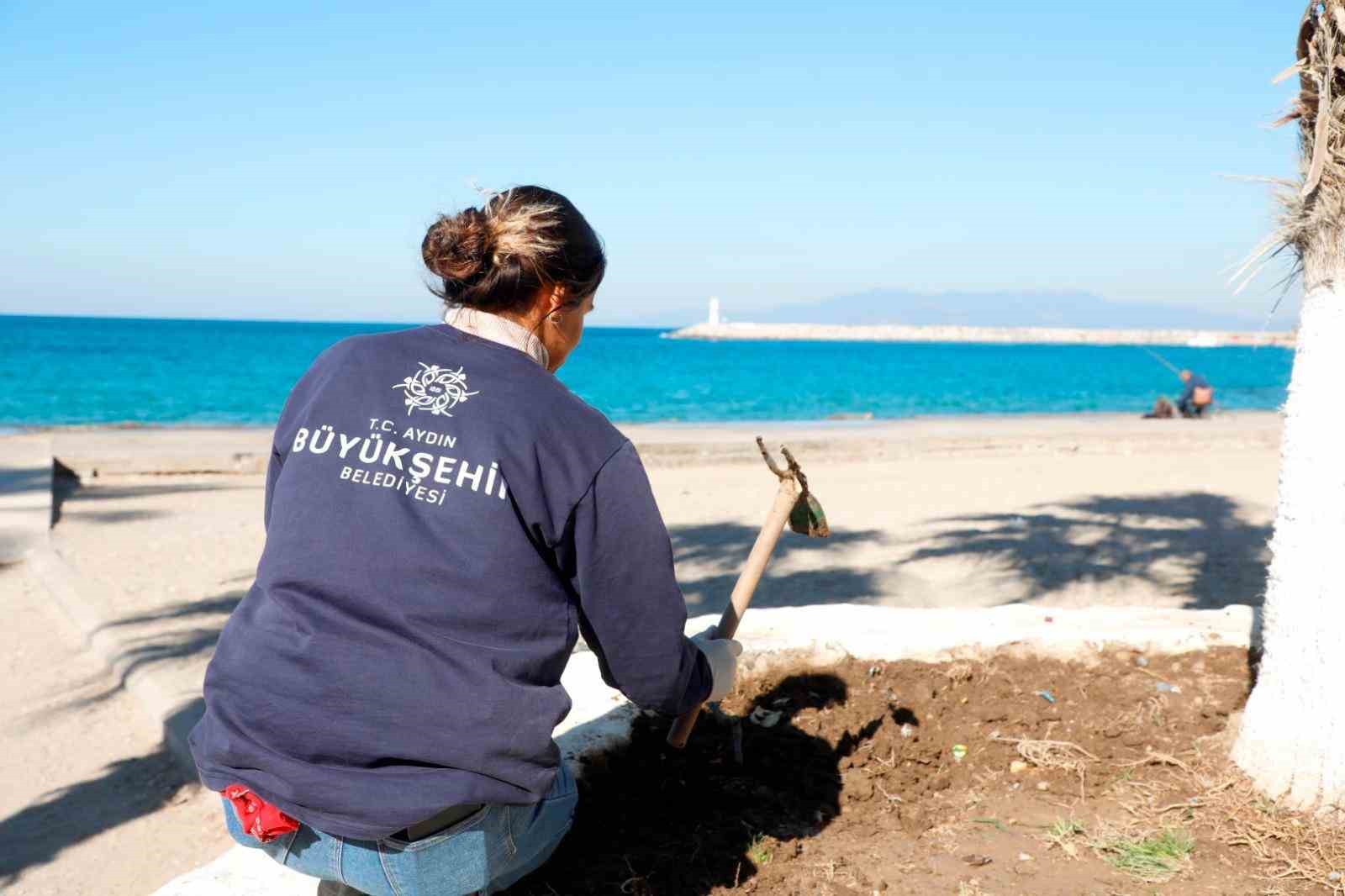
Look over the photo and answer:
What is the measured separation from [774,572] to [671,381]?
48368 mm

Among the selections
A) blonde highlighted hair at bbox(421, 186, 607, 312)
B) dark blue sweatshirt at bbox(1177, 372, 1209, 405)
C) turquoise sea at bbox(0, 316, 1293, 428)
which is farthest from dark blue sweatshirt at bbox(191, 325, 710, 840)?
dark blue sweatshirt at bbox(1177, 372, 1209, 405)

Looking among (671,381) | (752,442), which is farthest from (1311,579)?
(671,381)

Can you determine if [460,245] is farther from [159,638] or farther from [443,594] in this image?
[159,638]

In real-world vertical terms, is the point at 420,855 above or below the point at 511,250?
below

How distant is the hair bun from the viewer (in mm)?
1811

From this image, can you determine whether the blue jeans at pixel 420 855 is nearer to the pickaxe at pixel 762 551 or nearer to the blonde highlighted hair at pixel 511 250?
the pickaxe at pixel 762 551

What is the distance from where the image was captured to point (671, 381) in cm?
5525

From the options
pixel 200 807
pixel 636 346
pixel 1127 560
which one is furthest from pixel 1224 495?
pixel 636 346

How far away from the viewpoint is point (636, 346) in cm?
9931

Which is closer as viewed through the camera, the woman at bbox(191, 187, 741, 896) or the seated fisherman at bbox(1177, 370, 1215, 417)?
the woman at bbox(191, 187, 741, 896)

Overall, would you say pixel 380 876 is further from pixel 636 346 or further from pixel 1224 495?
pixel 636 346

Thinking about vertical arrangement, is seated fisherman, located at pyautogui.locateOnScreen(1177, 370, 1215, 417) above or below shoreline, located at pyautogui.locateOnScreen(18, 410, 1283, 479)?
below

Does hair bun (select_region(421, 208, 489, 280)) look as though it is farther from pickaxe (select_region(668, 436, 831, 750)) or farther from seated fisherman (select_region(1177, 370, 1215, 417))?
seated fisherman (select_region(1177, 370, 1215, 417))

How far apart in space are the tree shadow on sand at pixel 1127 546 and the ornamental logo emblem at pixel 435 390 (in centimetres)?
528
